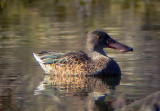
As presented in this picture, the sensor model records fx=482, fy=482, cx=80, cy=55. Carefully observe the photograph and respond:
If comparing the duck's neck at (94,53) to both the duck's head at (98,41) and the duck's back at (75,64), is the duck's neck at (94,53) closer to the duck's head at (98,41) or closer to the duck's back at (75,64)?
the duck's head at (98,41)

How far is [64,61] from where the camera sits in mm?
11586

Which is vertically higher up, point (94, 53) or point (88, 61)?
point (94, 53)

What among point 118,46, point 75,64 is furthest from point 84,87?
point 118,46

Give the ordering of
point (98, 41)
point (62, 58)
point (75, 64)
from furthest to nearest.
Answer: point (98, 41) → point (62, 58) → point (75, 64)

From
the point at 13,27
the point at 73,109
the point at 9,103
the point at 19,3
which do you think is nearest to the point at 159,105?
the point at 73,109

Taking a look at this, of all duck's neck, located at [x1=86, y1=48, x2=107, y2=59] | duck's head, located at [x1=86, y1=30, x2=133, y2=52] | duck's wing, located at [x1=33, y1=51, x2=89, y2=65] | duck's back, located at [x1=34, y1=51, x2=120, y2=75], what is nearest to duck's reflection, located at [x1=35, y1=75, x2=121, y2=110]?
duck's back, located at [x1=34, y1=51, x2=120, y2=75]

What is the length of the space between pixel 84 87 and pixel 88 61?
1564 millimetres

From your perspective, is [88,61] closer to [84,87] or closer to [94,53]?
[94,53]

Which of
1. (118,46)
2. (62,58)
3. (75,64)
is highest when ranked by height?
(118,46)

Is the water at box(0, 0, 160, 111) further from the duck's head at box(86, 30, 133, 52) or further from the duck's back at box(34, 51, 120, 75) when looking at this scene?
the duck's head at box(86, 30, 133, 52)

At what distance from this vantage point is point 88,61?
11.6m

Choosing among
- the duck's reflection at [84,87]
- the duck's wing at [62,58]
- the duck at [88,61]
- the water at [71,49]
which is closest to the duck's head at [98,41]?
the duck at [88,61]

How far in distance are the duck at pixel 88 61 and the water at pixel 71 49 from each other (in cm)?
35

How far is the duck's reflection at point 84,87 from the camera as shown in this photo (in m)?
8.86
